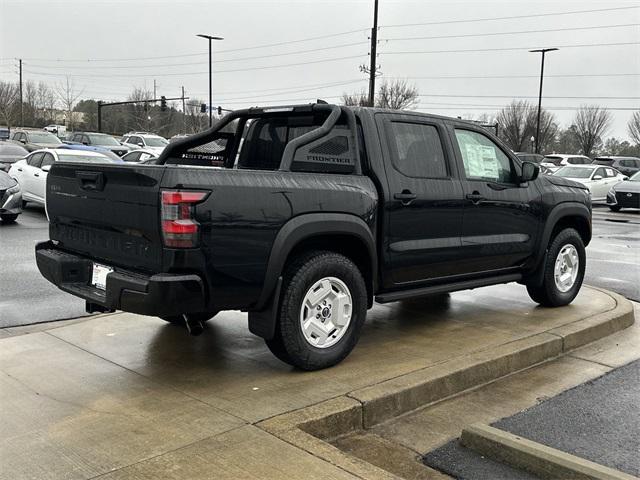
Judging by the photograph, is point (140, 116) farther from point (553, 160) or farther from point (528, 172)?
point (528, 172)

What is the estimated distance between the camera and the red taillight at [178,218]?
12.3ft

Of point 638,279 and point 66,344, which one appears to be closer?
point 66,344

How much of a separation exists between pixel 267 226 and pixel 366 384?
49.0 inches

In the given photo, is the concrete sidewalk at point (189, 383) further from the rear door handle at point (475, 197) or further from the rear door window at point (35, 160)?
the rear door window at point (35, 160)

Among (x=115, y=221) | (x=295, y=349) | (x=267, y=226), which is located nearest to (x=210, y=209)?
(x=267, y=226)

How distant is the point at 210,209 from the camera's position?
3846mm

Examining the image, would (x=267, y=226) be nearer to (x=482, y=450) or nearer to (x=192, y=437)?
(x=192, y=437)

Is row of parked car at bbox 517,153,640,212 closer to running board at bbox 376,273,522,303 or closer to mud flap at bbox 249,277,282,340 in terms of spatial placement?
running board at bbox 376,273,522,303

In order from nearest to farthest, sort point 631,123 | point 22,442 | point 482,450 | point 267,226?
1. point 22,442
2. point 482,450
3. point 267,226
4. point 631,123

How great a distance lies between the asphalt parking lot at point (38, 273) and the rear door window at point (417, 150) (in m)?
3.57

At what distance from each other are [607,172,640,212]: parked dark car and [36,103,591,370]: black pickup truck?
17.7 meters

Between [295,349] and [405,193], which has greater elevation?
[405,193]

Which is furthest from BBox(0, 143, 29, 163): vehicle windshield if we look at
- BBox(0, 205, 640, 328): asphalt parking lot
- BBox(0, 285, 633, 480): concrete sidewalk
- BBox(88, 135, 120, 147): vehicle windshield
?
BBox(0, 285, 633, 480): concrete sidewalk

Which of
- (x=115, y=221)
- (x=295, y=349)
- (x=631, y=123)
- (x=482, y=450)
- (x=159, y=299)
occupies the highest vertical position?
(x=631, y=123)
